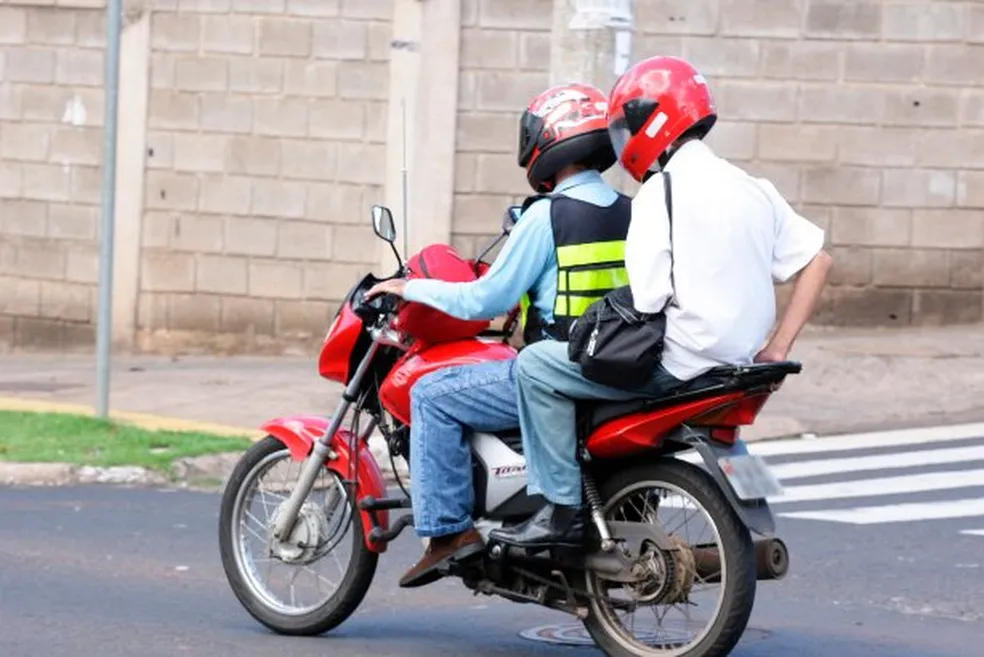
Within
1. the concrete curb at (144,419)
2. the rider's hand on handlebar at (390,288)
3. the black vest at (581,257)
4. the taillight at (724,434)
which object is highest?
the black vest at (581,257)

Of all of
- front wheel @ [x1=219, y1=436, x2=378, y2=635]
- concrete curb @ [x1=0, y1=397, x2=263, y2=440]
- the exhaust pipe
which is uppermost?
the exhaust pipe

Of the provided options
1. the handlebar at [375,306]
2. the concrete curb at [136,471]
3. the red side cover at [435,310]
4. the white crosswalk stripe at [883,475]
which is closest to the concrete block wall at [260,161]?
the concrete curb at [136,471]

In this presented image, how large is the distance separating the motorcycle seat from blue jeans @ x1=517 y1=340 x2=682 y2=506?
0.11ft

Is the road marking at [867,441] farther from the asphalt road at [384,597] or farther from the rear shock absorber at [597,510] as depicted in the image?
the rear shock absorber at [597,510]

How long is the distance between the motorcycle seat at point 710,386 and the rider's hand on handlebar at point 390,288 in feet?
2.39

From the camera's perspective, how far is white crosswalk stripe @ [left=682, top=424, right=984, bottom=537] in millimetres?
9820

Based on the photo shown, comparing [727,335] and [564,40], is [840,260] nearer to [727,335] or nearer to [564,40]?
[564,40]

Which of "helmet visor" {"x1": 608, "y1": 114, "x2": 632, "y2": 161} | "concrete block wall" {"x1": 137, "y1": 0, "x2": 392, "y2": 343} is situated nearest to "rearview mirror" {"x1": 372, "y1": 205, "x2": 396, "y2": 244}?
"helmet visor" {"x1": 608, "y1": 114, "x2": 632, "y2": 161}

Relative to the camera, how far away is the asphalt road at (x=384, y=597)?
264 inches

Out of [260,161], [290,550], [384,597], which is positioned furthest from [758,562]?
[260,161]

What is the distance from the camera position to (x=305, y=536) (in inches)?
267

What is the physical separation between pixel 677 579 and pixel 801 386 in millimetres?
7929

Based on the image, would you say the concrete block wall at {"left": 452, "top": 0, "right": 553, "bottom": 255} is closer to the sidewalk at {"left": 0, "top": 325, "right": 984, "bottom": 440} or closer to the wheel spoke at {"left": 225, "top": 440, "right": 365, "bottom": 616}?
the sidewalk at {"left": 0, "top": 325, "right": 984, "bottom": 440}

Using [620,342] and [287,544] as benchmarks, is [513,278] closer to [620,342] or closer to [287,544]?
[620,342]
